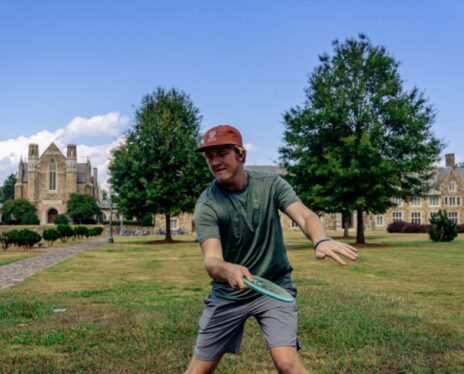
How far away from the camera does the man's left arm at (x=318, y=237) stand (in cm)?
318

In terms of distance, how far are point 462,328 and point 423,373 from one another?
244cm

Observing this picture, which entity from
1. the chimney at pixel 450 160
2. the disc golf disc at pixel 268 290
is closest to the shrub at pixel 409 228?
the chimney at pixel 450 160

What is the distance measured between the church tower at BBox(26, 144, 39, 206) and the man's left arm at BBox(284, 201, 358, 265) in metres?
A: 97.6

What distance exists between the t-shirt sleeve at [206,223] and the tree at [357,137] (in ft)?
81.5

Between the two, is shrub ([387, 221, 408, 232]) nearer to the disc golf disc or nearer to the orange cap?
the orange cap

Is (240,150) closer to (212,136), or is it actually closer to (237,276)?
(212,136)

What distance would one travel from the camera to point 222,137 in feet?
11.7

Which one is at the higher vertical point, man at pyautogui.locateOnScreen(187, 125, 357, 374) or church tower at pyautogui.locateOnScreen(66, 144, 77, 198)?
church tower at pyautogui.locateOnScreen(66, 144, 77, 198)

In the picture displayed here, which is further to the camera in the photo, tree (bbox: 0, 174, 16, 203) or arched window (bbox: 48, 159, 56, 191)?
tree (bbox: 0, 174, 16, 203)

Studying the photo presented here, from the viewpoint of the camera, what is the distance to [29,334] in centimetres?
710

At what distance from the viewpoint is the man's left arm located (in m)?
3.18

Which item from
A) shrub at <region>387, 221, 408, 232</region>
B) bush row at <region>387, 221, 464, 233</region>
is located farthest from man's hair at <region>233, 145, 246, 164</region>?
shrub at <region>387, 221, 408, 232</region>

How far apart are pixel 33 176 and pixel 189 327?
95.4m

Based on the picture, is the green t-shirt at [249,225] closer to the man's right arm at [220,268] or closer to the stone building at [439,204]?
the man's right arm at [220,268]
